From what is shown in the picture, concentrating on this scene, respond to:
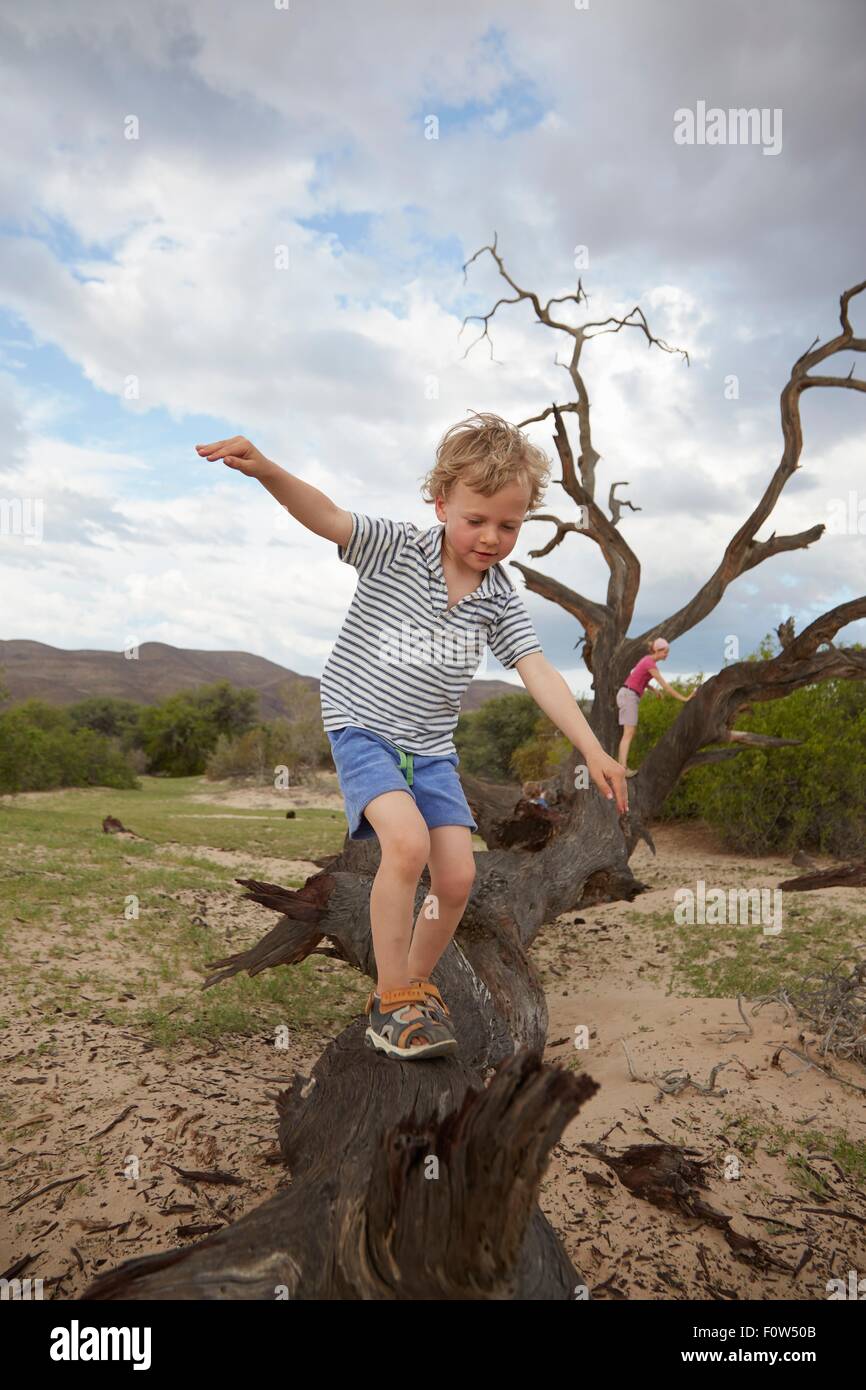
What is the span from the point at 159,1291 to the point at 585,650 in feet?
26.3

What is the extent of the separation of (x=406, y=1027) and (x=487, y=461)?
1707 mm

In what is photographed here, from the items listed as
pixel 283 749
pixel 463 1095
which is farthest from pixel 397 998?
pixel 283 749

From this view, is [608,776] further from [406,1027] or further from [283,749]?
[283,749]

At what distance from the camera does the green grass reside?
15.4 feet

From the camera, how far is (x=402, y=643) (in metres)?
2.88

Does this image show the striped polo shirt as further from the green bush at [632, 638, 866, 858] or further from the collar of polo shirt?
the green bush at [632, 638, 866, 858]

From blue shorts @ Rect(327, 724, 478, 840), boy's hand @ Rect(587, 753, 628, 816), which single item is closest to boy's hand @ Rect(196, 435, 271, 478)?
blue shorts @ Rect(327, 724, 478, 840)

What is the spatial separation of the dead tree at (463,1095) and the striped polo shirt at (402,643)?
1.05m

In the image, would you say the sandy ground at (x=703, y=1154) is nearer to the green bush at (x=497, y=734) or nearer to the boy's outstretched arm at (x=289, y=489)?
the boy's outstretched arm at (x=289, y=489)

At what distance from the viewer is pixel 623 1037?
446 cm

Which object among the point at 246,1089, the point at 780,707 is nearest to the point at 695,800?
the point at 780,707

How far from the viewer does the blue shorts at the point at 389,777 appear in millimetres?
2691

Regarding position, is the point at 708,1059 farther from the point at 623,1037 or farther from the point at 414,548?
the point at 414,548

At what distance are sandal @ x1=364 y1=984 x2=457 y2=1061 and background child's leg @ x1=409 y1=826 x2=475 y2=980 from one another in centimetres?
19
